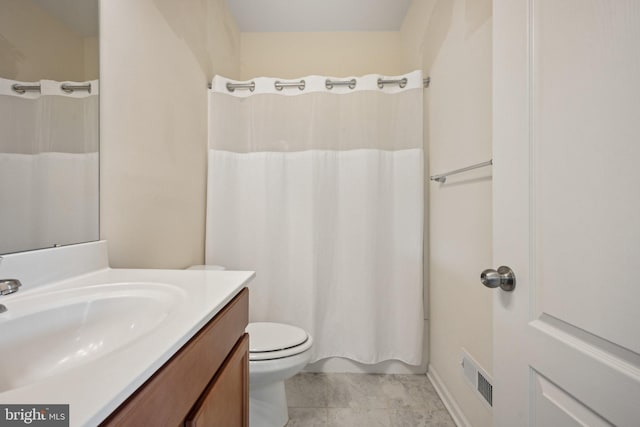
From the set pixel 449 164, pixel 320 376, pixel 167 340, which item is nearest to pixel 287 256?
pixel 320 376

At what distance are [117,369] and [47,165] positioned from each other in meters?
0.74

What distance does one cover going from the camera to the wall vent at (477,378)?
1127 mm

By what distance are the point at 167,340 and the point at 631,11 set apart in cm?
87

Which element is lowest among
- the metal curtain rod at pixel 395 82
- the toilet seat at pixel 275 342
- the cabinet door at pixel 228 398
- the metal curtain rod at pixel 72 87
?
the toilet seat at pixel 275 342

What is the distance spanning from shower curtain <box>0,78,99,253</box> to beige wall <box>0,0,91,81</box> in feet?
0.09

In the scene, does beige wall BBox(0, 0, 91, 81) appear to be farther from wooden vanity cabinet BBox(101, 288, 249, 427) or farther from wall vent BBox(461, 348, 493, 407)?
wall vent BBox(461, 348, 493, 407)

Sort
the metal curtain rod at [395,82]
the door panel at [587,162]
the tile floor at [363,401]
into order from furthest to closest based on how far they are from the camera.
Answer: the metal curtain rod at [395,82] < the tile floor at [363,401] < the door panel at [587,162]

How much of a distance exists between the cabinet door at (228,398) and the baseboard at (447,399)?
104 cm

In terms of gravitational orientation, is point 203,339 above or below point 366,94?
below

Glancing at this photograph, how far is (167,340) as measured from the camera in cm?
46

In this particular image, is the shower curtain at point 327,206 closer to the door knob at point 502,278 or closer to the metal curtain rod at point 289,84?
the metal curtain rod at point 289,84

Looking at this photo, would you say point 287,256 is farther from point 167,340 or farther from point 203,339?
point 167,340

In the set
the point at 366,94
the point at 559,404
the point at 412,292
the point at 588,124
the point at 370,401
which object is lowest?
the point at 370,401

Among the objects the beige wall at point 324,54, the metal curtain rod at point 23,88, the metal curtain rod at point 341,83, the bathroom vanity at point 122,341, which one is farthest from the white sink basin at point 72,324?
the beige wall at point 324,54
